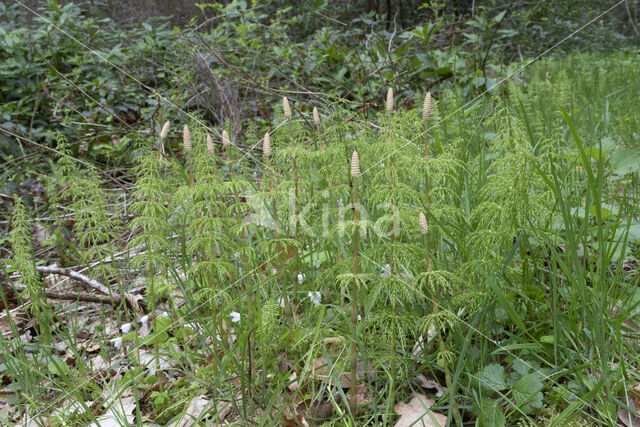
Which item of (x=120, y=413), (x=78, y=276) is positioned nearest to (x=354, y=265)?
(x=120, y=413)

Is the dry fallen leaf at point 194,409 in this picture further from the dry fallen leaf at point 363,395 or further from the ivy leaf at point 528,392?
the ivy leaf at point 528,392

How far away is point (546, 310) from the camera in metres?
1.55

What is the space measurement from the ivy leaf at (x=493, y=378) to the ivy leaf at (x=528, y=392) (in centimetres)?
4

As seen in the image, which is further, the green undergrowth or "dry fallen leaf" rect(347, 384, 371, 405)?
"dry fallen leaf" rect(347, 384, 371, 405)

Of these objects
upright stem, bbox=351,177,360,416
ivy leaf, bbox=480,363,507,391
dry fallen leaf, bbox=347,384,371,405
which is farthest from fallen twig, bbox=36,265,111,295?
ivy leaf, bbox=480,363,507,391

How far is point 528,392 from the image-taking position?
1311 mm

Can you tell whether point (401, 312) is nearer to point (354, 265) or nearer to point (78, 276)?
point (354, 265)

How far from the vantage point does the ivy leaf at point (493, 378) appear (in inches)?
52.4

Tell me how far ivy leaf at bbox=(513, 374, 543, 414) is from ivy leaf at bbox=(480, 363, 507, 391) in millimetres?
39

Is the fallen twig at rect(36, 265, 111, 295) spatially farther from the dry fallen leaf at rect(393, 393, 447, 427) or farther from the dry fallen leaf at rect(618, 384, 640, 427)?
the dry fallen leaf at rect(618, 384, 640, 427)

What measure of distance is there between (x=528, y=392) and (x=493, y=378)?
0.10 meters

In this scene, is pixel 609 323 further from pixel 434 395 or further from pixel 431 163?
pixel 431 163

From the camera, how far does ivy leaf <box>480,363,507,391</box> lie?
1332 mm

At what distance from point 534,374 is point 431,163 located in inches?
26.3
